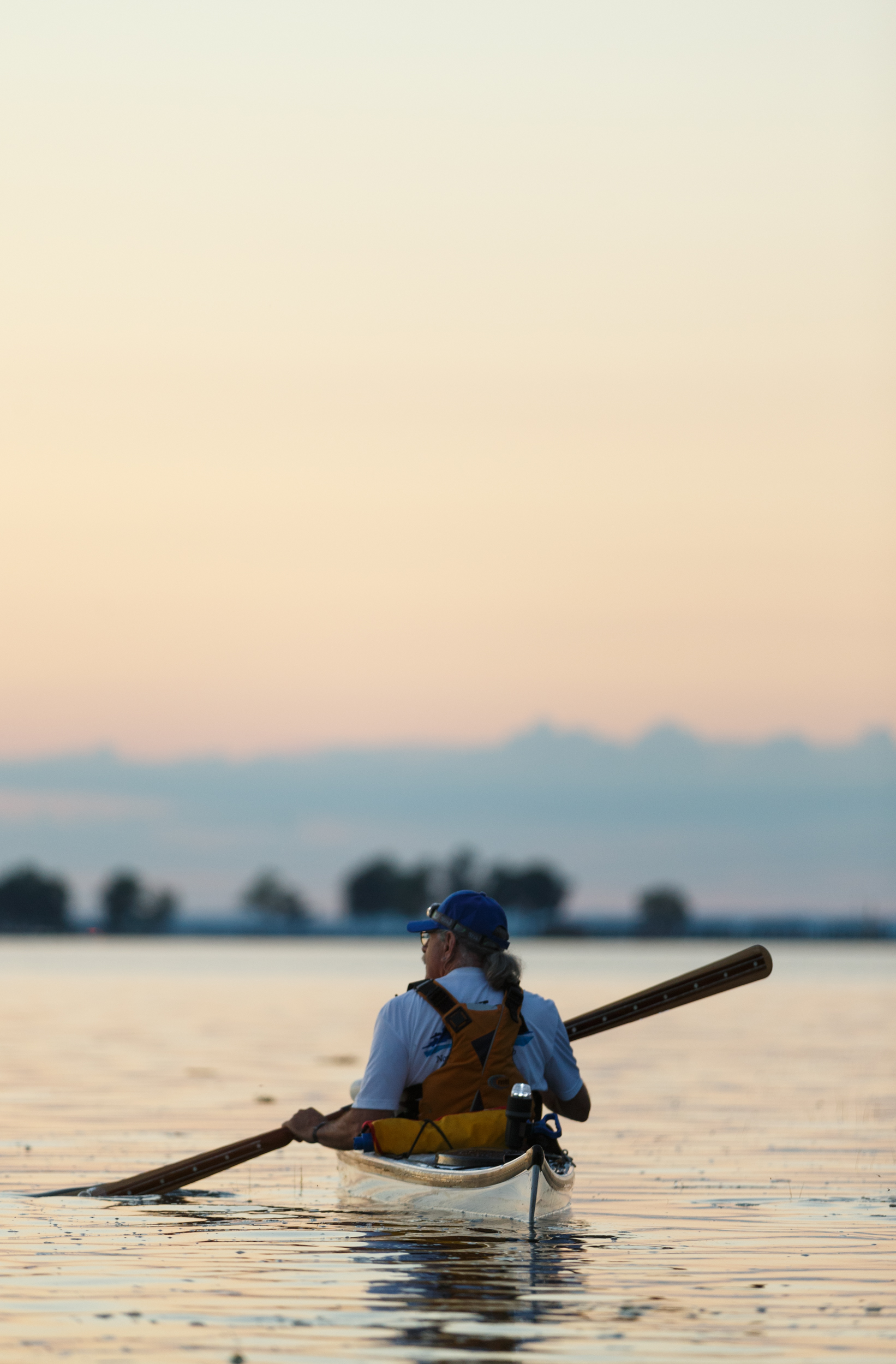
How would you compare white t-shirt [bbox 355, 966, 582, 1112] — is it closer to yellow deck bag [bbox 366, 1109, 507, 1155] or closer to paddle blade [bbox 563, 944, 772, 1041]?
yellow deck bag [bbox 366, 1109, 507, 1155]

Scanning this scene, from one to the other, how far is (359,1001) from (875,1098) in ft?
122

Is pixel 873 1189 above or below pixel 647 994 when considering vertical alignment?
below

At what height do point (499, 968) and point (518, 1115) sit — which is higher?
point (499, 968)

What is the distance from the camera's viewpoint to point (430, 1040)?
1277cm

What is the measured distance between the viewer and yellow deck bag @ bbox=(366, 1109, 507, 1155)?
12.8 m

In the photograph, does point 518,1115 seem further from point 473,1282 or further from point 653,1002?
point 653,1002

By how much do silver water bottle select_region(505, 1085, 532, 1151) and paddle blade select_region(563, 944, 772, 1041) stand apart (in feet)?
8.36

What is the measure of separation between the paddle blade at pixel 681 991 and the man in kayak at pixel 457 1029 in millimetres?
1893

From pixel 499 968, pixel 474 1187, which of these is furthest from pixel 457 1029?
pixel 474 1187

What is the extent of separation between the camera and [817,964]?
477ft

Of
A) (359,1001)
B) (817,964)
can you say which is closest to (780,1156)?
(359,1001)

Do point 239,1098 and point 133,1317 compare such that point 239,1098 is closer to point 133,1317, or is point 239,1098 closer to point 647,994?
point 647,994

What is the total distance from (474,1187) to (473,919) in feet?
5.37

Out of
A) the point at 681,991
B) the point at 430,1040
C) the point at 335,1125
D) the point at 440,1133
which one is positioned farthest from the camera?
the point at 681,991
